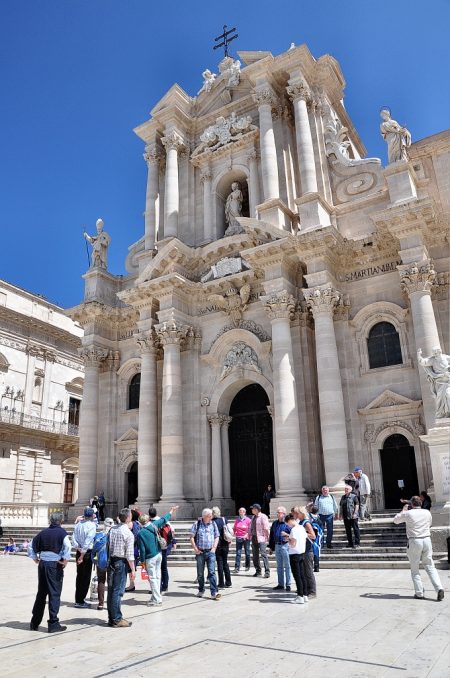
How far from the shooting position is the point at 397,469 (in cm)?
1908

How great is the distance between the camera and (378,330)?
67.7 feet

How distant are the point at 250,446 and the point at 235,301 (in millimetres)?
6180

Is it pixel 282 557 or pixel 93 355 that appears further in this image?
pixel 93 355

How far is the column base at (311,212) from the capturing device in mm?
20984

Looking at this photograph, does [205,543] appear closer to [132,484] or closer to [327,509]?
[327,509]

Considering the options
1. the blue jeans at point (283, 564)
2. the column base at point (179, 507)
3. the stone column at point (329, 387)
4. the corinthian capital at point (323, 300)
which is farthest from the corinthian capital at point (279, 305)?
the blue jeans at point (283, 564)

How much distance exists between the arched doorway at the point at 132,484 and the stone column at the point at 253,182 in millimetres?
13003

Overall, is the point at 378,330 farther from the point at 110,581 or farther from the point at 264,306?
the point at 110,581

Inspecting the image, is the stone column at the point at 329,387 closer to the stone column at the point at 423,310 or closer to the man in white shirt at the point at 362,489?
the man in white shirt at the point at 362,489

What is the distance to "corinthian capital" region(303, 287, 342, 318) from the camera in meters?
19.8

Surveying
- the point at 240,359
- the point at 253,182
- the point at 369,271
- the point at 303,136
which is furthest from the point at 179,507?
the point at 303,136

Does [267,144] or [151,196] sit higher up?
[151,196]

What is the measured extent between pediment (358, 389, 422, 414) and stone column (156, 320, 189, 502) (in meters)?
7.35

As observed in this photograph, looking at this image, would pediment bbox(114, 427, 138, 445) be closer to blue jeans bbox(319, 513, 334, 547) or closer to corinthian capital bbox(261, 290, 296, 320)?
corinthian capital bbox(261, 290, 296, 320)
